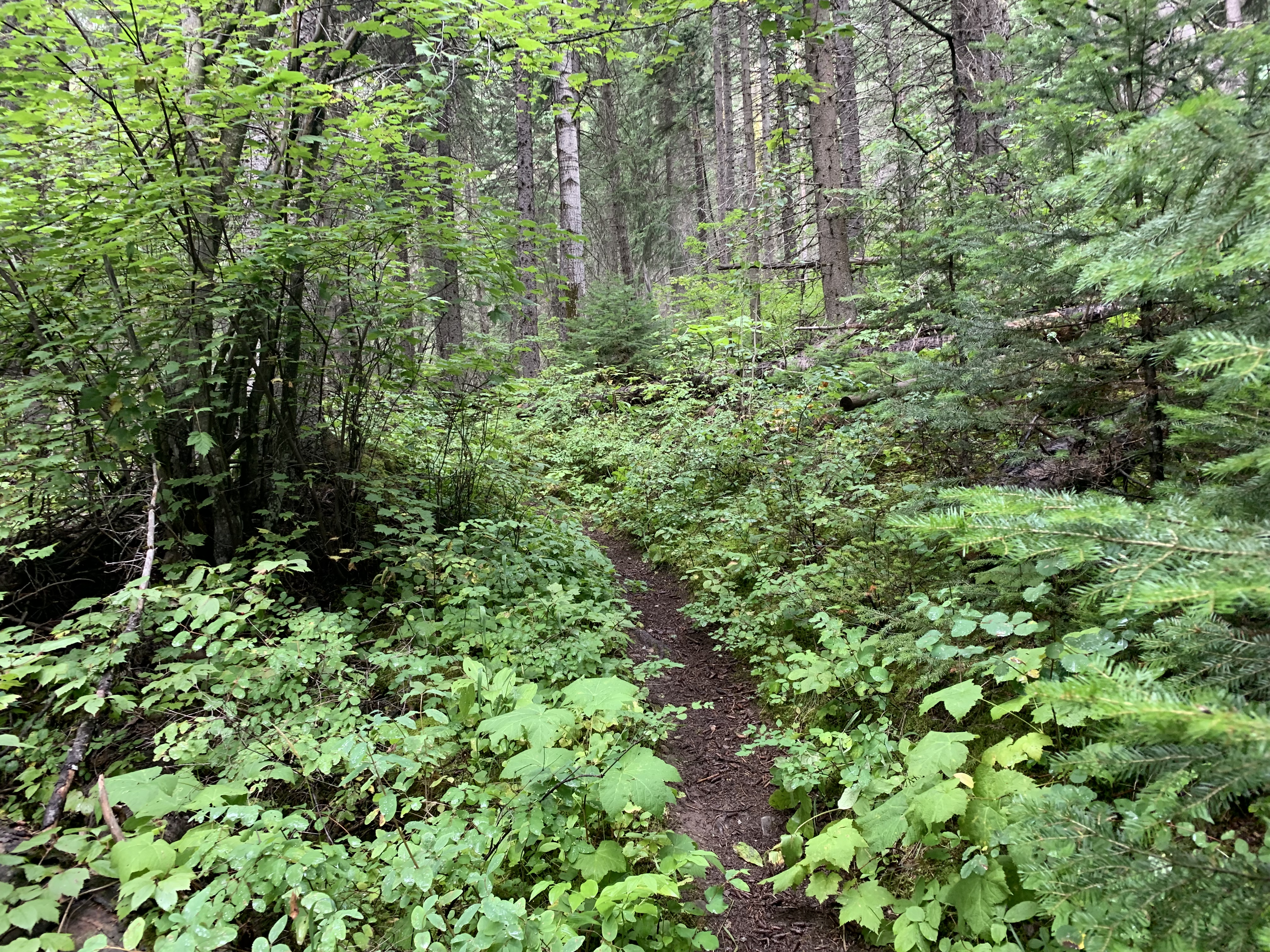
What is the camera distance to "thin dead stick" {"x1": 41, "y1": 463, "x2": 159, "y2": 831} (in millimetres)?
2871

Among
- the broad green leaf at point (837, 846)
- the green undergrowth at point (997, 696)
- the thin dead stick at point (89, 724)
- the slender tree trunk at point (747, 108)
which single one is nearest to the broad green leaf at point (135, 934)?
the thin dead stick at point (89, 724)

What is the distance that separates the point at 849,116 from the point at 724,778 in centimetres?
1519

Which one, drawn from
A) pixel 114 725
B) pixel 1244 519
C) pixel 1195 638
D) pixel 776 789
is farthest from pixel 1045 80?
pixel 114 725

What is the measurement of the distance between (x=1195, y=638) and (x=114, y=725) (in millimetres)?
5058

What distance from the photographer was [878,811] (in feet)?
9.22

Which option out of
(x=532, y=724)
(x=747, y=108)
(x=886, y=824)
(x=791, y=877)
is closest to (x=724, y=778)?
(x=791, y=877)

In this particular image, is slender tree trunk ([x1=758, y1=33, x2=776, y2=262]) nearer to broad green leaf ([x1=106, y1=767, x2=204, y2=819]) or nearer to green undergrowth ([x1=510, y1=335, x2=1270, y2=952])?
green undergrowth ([x1=510, y1=335, x2=1270, y2=952])

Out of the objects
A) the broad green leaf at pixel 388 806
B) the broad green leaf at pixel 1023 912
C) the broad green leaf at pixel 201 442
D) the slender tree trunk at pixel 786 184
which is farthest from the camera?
the slender tree trunk at pixel 786 184

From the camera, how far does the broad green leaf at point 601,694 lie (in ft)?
9.52

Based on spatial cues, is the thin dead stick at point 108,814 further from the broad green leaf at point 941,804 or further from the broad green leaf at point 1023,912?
the broad green leaf at point 1023,912

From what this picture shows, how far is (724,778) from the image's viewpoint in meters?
3.82

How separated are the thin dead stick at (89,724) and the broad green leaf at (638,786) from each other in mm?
2146

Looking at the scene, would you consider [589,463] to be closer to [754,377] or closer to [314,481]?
[754,377]

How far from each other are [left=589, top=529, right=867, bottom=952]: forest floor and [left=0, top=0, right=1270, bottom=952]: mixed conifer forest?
0.04 m
